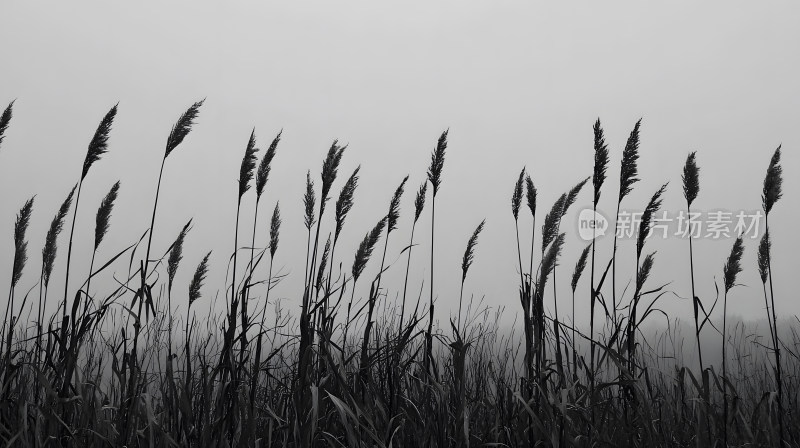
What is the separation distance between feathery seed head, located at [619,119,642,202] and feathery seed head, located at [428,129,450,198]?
88 centimetres

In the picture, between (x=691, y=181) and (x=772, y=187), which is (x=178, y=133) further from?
(x=772, y=187)

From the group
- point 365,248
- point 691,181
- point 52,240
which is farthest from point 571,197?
point 52,240

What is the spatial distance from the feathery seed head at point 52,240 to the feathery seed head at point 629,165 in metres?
2.50

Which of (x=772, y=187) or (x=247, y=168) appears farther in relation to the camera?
(x=772, y=187)

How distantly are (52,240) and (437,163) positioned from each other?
202 cm

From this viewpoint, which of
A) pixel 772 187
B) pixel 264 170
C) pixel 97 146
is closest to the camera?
pixel 97 146

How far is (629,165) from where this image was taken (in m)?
2.66

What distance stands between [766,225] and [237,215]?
2964 mm

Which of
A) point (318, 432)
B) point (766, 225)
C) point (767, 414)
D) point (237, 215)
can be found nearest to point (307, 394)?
point (318, 432)

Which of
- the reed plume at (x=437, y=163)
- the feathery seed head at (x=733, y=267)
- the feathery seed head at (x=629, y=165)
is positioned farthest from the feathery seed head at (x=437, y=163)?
the feathery seed head at (x=733, y=267)

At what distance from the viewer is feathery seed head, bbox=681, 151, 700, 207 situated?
2.91 meters

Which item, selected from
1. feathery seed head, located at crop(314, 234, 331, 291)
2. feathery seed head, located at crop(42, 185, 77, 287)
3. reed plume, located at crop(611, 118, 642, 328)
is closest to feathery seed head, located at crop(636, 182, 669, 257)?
reed plume, located at crop(611, 118, 642, 328)

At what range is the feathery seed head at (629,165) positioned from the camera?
2.64 meters

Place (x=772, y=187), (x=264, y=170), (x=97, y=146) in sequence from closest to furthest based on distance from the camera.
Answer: (x=97, y=146) < (x=264, y=170) < (x=772, y=187)
